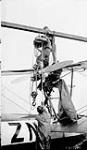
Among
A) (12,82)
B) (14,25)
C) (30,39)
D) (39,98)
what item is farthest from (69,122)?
(14,25)

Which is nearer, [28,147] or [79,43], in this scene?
[28,147]

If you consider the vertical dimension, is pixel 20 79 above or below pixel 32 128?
above

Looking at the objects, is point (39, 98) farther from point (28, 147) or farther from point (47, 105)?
point (28, 147)

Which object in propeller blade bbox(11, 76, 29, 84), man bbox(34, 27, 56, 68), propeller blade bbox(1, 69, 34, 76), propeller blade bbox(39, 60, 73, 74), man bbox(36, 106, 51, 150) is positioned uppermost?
man bbox(34, 27, 56, 68)

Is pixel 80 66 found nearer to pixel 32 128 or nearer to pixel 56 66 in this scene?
pixel 56 66

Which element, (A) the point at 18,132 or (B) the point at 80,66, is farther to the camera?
(B) the point at 80,66

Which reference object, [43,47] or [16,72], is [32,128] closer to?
[16,72]

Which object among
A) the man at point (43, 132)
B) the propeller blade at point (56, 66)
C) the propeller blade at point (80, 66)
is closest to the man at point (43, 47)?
the propeller blade at point (56, 66)

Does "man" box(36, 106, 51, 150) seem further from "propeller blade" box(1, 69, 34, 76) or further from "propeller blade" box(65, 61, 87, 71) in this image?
"propeller blade" box(65, 61, 87, 71)

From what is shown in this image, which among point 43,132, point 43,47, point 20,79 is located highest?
point 43,47

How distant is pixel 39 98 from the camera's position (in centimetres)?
175

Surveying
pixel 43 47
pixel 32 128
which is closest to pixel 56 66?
pixel 43 47

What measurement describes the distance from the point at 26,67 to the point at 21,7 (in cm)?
40

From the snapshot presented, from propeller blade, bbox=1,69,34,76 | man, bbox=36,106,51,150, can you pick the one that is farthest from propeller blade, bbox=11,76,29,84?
man, bbox=36,106,51,150
